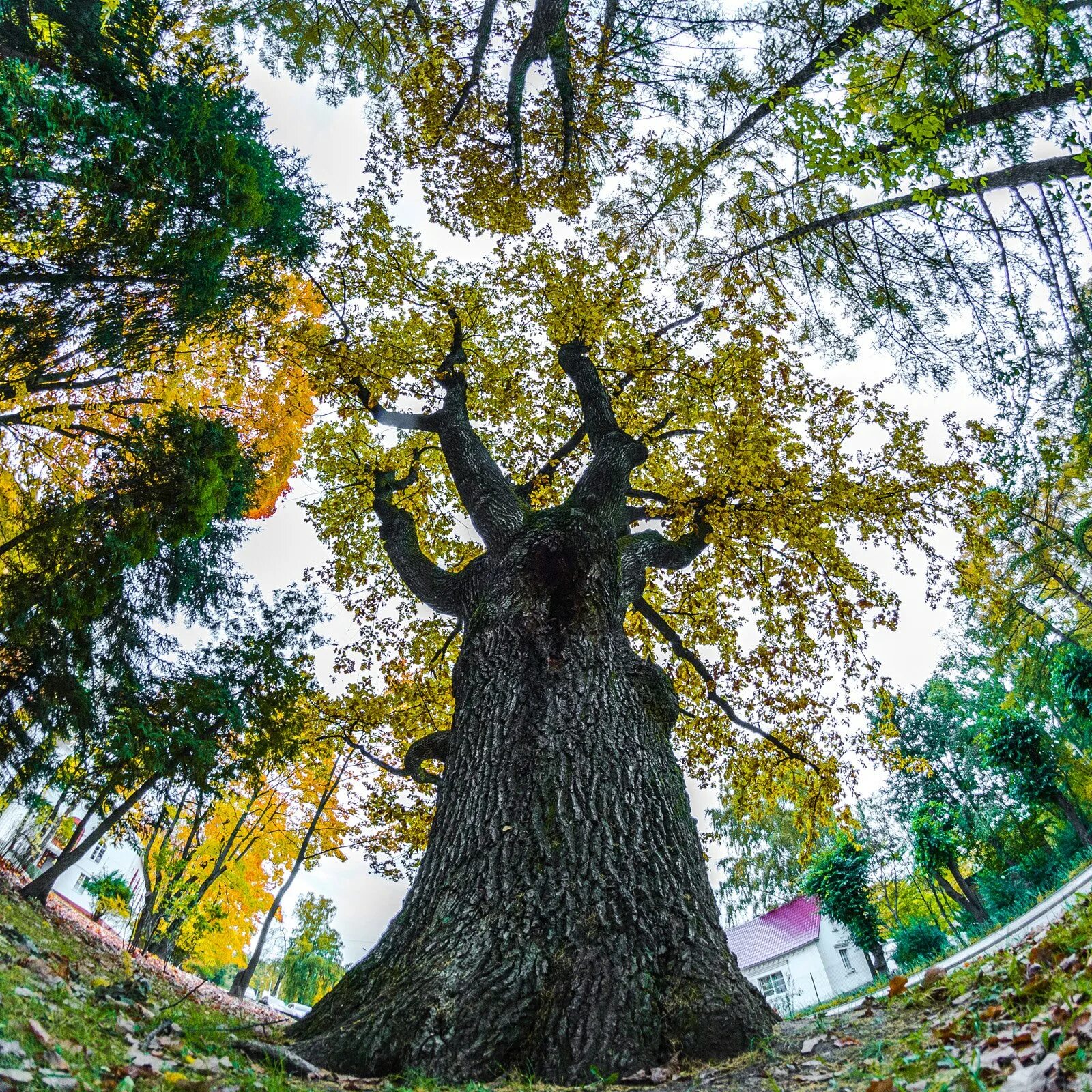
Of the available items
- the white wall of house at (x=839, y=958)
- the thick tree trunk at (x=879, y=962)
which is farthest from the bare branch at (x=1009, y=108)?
the white wall of house at (x=839, y=958)

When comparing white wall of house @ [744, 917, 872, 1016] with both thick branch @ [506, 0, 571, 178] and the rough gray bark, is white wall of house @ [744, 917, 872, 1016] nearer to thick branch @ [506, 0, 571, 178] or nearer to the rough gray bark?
the rough gray bark

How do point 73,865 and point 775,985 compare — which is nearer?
point 73,865

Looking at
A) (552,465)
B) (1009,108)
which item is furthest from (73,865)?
(1009,108)

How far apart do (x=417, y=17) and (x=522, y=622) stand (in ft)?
28.9

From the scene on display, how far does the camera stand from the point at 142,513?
5.26 meters

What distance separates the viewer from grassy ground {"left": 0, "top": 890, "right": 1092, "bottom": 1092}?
4.36 feet

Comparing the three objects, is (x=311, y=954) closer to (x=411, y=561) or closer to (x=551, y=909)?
(x=411, y=561)

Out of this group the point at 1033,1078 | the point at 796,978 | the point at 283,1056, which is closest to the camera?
the point at 1033,1078

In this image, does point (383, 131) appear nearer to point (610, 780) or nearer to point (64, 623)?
point (64, 623)

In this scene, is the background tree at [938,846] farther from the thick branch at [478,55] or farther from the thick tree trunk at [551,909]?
the thick branch at [478,55]

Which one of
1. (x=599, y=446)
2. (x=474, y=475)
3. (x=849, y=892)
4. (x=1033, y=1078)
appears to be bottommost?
(x=849, y=892)

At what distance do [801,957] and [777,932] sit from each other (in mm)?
1900

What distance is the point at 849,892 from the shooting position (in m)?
19.1

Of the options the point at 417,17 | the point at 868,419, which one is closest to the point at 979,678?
the point at 868,419
